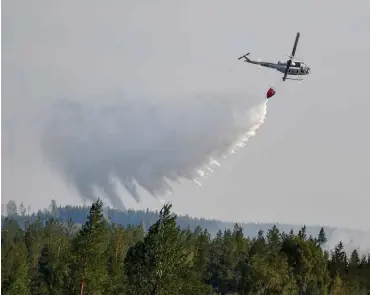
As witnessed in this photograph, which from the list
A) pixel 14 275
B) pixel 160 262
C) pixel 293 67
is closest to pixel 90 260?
pixel 160 262

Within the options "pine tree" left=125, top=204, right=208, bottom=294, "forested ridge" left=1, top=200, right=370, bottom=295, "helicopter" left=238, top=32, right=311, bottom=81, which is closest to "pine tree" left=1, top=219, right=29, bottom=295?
"forested ridge" left=1, top=200, right=370, bottom=295

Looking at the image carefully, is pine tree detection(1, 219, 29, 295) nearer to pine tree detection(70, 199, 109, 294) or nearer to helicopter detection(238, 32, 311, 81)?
pine tree detection(70, 199, 109, 294)

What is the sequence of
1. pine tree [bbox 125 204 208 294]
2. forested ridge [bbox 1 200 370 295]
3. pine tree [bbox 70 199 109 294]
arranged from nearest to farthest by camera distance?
pine tree [bbox 125 204 208 294] → forested ridge [bbox 1 200 370 295] → pine tree [bbox 70 199 109 294]

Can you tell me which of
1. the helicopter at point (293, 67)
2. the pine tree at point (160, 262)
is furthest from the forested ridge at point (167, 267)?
the helicopter at point (293, 67)

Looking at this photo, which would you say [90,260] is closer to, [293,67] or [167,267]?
[167,267]

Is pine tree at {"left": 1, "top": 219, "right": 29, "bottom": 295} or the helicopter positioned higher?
the helicopter

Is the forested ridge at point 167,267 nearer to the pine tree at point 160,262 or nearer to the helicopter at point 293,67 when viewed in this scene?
the pine tree at point 160,262

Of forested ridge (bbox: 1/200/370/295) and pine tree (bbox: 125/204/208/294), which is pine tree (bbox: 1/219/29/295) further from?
pine tree (bbox: 125/204/208/294)

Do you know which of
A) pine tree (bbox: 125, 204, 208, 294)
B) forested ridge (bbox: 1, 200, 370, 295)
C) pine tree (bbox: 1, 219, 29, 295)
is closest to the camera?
pine tree (bbox: 125, 204, 208, 294)

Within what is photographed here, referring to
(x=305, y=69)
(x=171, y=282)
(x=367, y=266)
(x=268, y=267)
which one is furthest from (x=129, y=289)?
(x=367, y=266)

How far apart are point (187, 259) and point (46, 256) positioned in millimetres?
89618

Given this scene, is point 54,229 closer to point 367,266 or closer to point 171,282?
point 367,266

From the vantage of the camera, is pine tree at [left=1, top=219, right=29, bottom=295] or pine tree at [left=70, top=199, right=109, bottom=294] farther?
pine tree at [left=1, top=219, right=29, bottom=295]

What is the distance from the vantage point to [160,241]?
161ft
